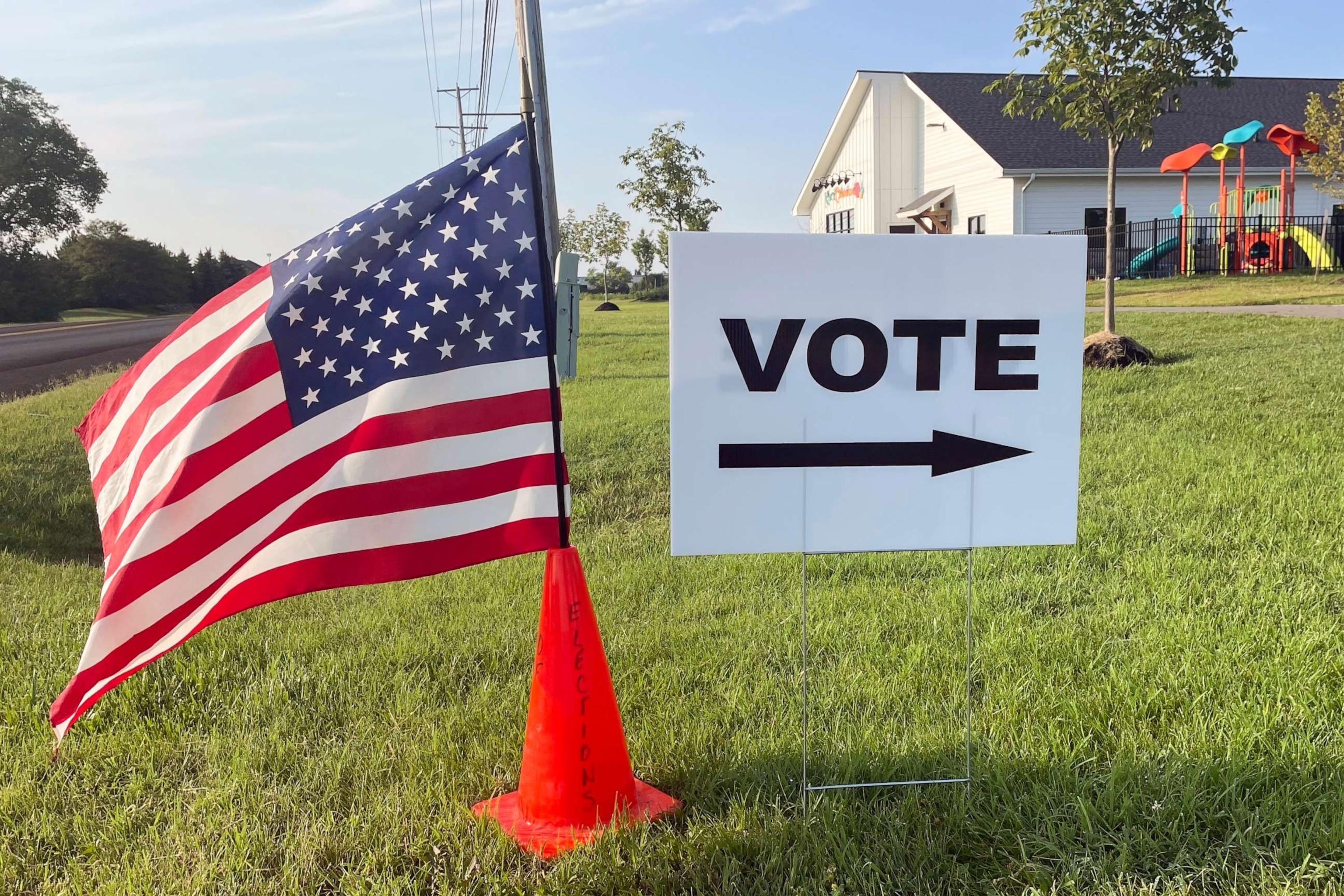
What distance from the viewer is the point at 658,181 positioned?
43219 millimetres

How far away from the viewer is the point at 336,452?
2.62 metres

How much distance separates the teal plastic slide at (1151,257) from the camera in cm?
2706

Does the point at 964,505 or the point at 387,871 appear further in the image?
the point at 964,505

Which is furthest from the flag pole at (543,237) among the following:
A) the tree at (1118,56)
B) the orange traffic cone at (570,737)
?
the tree at (1118,56)

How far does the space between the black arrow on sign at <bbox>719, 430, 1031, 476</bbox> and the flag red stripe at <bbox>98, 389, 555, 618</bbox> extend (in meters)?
0.55

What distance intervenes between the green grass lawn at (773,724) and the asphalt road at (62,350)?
1353 centimetres

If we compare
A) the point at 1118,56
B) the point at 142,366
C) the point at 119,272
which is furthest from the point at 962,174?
the point at 119,272

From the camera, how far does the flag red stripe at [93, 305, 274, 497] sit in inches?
105

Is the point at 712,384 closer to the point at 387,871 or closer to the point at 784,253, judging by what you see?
the point at 784,253

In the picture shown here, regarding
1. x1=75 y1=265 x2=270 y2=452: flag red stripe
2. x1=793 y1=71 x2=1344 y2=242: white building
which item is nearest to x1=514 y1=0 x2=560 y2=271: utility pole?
x1=75 y1=265 x2=270 y2=452: flag red stripe

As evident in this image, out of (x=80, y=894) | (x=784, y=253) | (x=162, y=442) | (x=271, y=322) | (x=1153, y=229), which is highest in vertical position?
(x=1153, y=229)

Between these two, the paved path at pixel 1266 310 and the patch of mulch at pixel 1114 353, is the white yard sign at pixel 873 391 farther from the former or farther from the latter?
the paved path at pixel 1266 310

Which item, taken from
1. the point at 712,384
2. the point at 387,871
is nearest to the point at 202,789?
the point at 387,871

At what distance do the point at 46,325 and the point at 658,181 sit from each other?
25745 mm
